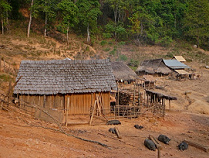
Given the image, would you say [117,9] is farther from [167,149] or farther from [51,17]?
[167,149]

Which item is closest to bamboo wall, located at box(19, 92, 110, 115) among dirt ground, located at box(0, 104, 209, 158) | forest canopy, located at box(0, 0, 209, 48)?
dirt ground, located at box(0, 104, 209, 158)

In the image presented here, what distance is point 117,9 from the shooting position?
53000mm

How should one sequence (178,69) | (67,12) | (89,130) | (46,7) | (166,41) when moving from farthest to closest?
(166,41)
(178,69)
(67,12)
(46,7)
(89,130)

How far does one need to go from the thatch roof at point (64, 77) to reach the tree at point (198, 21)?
4954 centimetres

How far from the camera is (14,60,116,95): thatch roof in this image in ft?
40.0

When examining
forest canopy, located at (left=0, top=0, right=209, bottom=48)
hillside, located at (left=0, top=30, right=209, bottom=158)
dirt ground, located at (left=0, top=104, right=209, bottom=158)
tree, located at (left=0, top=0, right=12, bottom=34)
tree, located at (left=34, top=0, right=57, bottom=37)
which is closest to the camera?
dirt ground, located at (left=0, top=104, right=209, bottom=158)

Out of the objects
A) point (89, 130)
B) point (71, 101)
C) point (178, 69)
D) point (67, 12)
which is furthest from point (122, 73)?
point (89, 130)

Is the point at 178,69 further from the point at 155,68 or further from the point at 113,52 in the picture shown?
the point at 113,52

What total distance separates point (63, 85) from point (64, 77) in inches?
27.6

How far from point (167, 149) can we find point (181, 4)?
6281 cm

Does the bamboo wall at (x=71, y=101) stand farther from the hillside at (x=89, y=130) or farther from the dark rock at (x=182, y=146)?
A: the dark rock at (x=182, y=146)

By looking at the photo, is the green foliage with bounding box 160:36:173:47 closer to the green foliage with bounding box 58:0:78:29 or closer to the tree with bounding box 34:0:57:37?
the green foliage with bounding box 58:0:78:29

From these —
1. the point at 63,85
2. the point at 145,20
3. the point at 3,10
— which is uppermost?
the point at 145,20

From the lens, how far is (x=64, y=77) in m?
12.9
